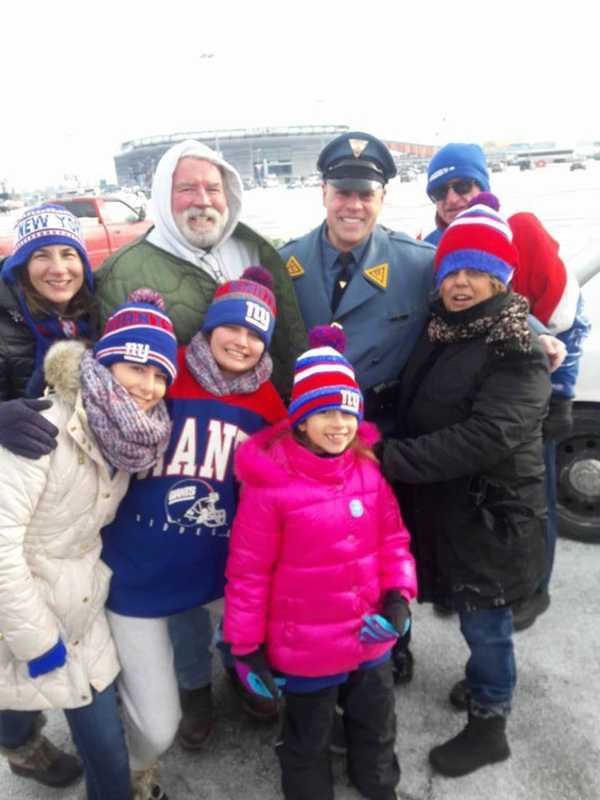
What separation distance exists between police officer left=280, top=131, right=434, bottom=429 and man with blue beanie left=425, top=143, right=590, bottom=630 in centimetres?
41

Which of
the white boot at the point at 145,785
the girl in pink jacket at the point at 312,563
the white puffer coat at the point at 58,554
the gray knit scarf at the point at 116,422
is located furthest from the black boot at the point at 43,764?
the gray knit scarf at the point at 116,422

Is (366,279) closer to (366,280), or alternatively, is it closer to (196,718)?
(366,280)

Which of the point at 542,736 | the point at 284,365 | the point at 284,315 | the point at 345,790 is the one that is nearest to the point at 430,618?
the point at 542,736

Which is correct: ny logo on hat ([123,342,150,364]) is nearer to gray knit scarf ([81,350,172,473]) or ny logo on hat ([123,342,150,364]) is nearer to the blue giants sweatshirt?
gray knit scarf ([81,350,172,473])

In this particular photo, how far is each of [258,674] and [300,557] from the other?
1.25 feet

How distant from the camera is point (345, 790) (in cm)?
212

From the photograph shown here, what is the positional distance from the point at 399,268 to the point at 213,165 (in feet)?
2.84

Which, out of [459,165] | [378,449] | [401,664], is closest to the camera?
[378,449]

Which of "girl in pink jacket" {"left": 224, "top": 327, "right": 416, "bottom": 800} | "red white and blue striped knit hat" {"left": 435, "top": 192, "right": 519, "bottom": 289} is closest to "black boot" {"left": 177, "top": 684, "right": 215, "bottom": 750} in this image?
"girl in pink jacket" {"left": 224, "top": 327, "right": 416, "bottom": 800}

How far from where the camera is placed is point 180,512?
188cm

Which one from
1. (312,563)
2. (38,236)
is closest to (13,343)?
(38,236)

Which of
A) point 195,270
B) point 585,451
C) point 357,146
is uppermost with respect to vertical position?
point 357,146

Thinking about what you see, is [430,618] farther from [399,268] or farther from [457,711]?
[399,268]

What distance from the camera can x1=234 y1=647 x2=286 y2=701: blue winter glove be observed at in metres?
1.78
